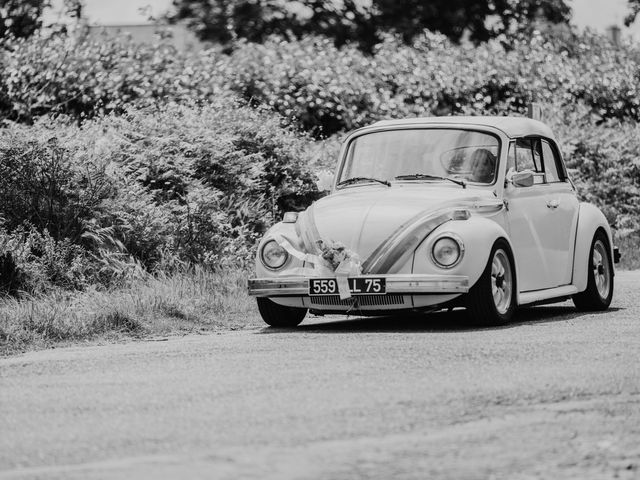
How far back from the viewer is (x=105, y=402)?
24.7ft

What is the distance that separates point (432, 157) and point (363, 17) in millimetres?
37176

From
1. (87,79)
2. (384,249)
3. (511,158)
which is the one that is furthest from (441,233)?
(87,79)

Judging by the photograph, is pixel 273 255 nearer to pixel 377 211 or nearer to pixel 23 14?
pixel 377 211

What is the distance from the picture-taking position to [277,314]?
11914 millimetres

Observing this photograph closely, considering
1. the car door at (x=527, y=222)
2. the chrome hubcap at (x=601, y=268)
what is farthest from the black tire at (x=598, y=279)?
the car door at (x=527, y=222)

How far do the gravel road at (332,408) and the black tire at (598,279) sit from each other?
7.69 feet

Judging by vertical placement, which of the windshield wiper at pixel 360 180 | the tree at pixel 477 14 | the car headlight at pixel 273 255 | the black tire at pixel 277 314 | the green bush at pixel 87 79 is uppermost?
the tree at pixel 477 14

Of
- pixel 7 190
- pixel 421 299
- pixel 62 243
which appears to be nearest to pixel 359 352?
pixel 421 299

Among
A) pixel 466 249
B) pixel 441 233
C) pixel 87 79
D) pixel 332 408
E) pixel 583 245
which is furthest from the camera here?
pixel 87 79

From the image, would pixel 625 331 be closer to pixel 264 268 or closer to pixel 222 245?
pixel 264 268

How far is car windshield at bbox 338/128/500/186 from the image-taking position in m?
12.4

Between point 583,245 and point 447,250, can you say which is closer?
point 447,250

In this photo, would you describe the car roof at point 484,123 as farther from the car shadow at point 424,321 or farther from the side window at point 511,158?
the car shadow at point 424,321

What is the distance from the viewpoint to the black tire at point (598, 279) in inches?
516
